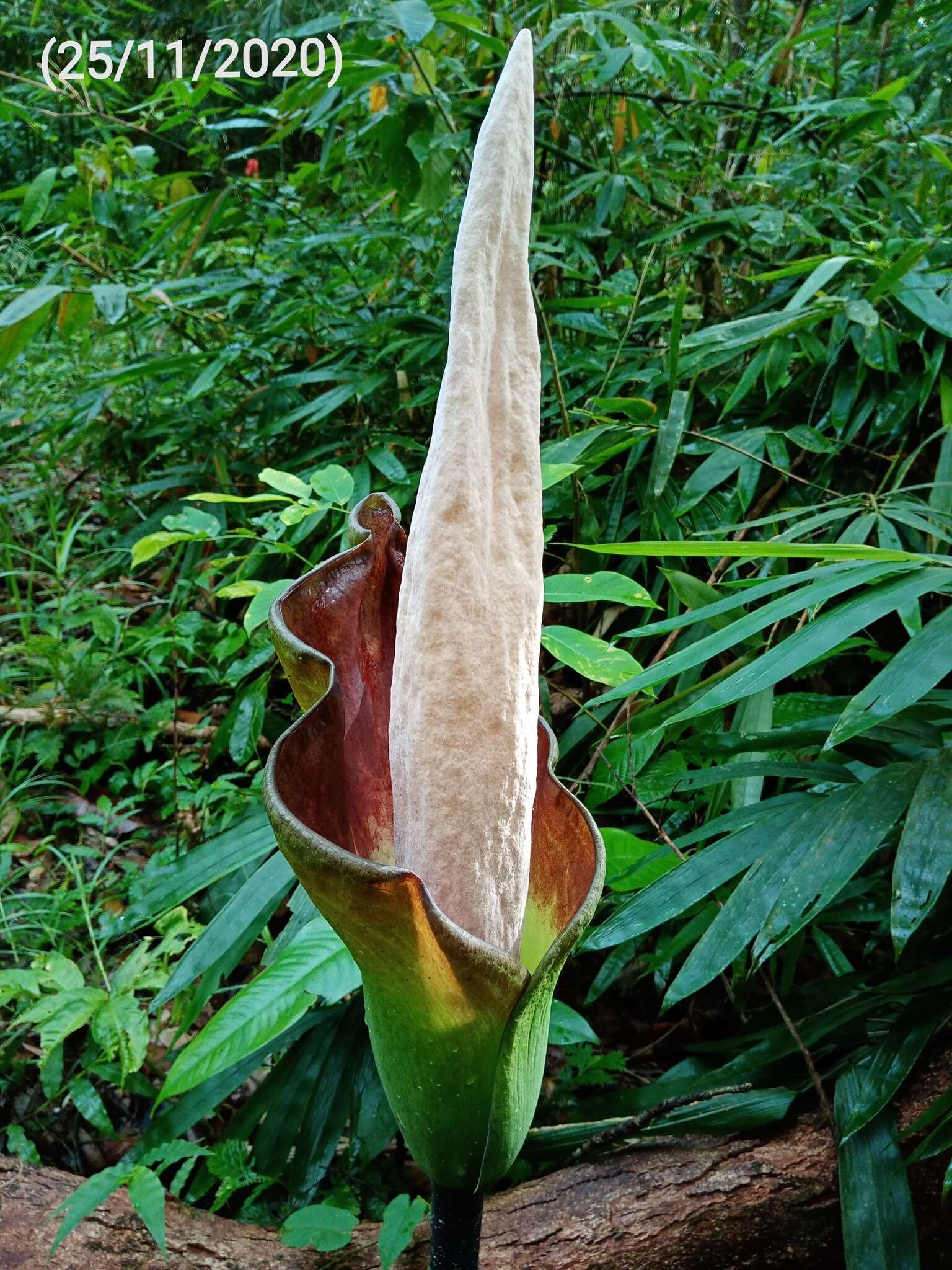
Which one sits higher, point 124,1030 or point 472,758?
point 472,758

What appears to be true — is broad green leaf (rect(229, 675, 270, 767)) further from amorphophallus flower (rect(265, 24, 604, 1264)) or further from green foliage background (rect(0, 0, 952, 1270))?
amorphophallus flower (rect(265, 24, 604, 1264))

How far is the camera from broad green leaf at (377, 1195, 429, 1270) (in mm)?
631

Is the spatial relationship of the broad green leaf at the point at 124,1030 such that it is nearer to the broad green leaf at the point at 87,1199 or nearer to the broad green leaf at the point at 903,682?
the broad green leaf at the point at 87,1199

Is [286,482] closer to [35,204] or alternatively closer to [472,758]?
[472,758]

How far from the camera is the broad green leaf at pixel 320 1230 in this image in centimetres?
66

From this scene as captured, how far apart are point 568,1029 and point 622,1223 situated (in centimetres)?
16

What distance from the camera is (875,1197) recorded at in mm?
673

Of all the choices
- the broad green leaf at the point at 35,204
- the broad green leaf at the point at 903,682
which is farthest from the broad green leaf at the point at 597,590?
the broad green leaf at the point at 35,204

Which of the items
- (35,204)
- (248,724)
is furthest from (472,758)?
(35,204)

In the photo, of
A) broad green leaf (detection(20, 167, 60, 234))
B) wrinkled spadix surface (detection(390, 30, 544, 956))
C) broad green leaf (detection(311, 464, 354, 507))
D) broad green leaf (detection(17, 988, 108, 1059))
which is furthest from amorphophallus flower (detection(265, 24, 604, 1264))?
broad green leaf (detection(20, 167, 60, 234))

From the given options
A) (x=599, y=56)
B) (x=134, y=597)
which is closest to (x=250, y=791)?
(x=134, y=597)

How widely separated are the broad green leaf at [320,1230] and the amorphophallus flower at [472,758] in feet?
1.12

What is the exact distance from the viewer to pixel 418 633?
38 centimetres

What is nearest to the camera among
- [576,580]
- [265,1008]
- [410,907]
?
[410,907]
